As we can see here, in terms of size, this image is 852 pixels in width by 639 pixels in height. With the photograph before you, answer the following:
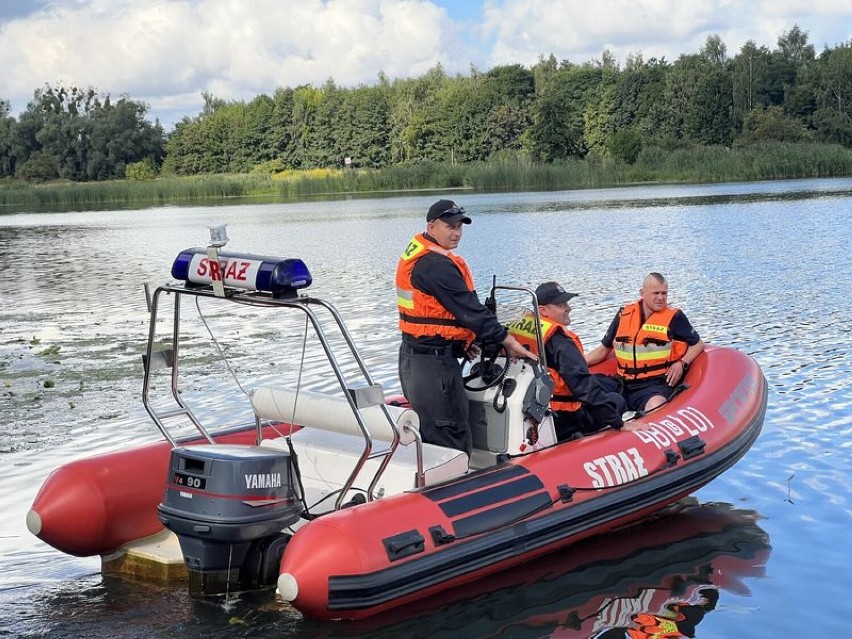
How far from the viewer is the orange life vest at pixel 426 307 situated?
18.1ft

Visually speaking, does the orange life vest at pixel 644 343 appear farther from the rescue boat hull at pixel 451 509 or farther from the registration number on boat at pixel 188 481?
the registration number on boat at pixel 188 481

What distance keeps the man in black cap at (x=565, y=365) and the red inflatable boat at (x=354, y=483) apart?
14 centimetres

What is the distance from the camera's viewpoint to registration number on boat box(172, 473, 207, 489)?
472 cm

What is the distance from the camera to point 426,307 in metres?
5.55

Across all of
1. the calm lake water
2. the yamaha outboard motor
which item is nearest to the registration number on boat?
the yamaha outboard motor

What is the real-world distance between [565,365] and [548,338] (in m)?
0.16

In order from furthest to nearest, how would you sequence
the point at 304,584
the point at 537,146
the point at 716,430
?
the point at 537,146, the point at 716,430, the point at 304,584

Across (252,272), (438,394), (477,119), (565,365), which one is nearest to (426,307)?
(438,394)

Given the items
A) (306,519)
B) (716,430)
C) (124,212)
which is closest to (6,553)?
(306,519)

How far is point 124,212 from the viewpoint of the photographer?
44906 millimetres

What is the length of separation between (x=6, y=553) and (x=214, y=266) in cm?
216

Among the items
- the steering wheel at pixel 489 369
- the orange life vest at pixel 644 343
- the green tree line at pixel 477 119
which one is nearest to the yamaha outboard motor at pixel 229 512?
the steering wheel at pixel 489 369

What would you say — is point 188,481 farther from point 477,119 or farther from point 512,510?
point 477,119

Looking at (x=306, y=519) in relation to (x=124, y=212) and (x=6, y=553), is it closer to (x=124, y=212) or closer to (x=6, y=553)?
(x=6, y=553)
